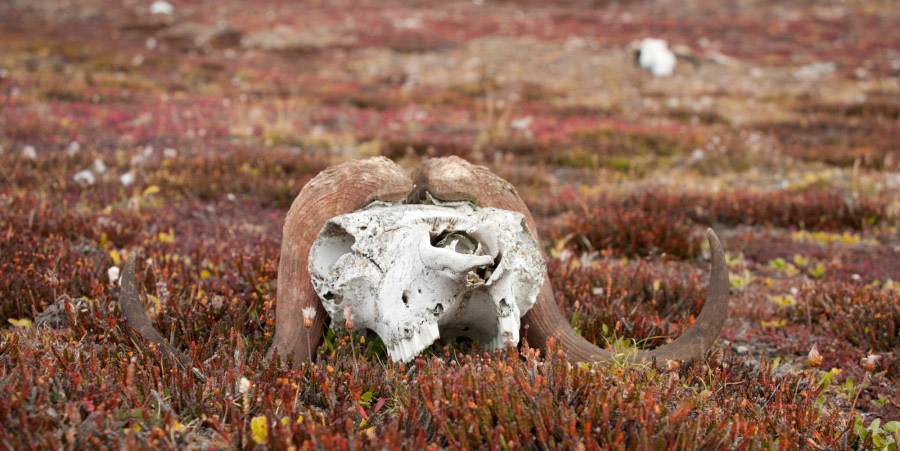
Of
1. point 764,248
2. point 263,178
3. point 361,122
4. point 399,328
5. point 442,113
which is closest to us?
point 399,328

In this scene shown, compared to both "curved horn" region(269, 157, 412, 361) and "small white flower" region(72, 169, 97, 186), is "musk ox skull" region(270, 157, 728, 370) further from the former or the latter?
"small white flower" region(72, 169, 97, 186)

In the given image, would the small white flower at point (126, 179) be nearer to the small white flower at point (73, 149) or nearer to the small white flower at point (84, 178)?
the small white flower at point (84, 178)

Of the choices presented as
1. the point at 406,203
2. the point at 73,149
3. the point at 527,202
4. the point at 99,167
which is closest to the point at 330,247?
the point at 406,203

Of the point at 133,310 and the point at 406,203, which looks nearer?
the point at 133,310

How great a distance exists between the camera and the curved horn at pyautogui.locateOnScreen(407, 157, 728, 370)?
12.3 ft

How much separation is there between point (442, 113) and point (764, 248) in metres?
11.0

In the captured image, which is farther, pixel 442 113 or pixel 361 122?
pixel 442 113

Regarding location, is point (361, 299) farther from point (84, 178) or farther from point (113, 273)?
point (84, 178)

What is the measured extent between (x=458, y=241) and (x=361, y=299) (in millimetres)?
583

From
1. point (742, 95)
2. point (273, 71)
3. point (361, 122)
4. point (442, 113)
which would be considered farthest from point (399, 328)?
point (273, 71)

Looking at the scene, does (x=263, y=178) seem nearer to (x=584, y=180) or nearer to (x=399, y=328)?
(x=584, y=180)

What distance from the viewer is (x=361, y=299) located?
358 cm

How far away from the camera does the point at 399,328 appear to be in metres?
3.36

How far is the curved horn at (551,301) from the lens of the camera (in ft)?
12.3
